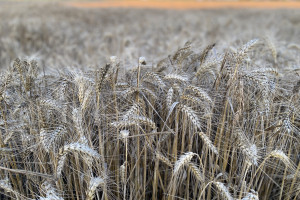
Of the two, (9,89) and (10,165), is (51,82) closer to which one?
(9,89)

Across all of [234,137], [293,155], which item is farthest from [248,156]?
[293,155]

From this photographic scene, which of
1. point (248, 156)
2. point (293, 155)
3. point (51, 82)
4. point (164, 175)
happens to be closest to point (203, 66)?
point (248, 156)

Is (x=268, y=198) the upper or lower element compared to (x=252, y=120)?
lower

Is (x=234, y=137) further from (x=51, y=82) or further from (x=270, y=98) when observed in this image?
(x=51, y=82)

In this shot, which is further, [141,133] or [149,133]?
[141,133]

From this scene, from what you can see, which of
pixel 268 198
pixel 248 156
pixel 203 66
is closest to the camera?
pixel 248 156

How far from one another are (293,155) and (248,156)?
0.83 m

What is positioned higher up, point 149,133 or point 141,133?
point 149,133

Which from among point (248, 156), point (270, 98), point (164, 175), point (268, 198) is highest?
point (270, 98)

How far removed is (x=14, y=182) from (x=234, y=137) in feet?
5.07

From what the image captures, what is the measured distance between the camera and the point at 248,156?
163 centimetres

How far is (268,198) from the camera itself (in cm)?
214

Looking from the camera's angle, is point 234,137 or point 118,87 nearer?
point 234,137

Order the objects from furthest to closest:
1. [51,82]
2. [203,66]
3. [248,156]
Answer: [51,82]
[203,66]
[248,156]
